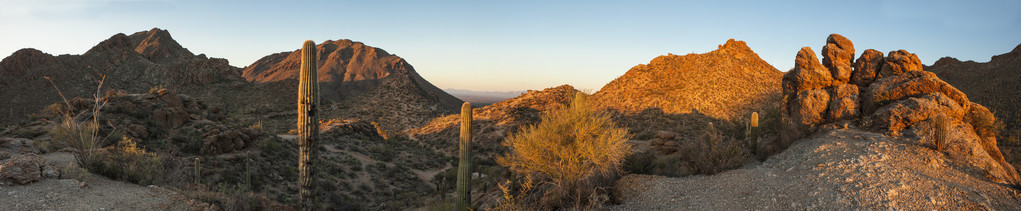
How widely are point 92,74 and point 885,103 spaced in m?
58.2

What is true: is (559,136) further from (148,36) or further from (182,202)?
(148,36)

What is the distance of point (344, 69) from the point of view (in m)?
75.8

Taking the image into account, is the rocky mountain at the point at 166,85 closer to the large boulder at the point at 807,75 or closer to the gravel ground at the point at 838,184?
the gravel ground at the point at 838,184

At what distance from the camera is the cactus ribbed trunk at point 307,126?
30.6 ft

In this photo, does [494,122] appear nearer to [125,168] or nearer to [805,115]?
[805,115]

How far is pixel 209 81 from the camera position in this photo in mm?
42000

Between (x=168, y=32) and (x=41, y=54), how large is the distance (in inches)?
921

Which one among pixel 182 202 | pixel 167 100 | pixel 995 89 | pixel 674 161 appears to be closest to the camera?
pixel 182 202

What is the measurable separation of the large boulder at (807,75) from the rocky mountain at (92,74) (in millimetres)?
47448

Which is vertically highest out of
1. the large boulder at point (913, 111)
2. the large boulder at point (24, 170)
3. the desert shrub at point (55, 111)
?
the desert shrub at point (55, 111)

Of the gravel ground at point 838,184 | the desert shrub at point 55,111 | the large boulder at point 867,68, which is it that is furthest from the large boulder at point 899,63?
the desert shrub at point 55,111

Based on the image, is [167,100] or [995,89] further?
[995,89]

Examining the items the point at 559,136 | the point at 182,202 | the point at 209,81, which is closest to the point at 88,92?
the point at 209,81

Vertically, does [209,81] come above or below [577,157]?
above
